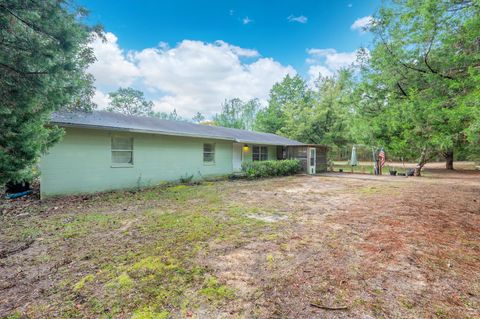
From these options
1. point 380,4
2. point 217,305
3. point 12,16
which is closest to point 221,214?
point 217,305

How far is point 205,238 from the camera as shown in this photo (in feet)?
12.4

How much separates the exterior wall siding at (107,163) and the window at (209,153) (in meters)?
0.38

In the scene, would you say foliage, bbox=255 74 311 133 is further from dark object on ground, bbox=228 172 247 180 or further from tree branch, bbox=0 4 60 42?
tree branch, bbox=0 4 60 42

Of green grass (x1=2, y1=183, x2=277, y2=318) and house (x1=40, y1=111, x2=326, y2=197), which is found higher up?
house (x1=40, y1=111, x2=326, y2=197)

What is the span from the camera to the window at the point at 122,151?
8.61 metres

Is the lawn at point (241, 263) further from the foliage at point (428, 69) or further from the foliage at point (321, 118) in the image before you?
the foliage at point (321, 118)

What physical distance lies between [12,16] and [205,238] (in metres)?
4.58

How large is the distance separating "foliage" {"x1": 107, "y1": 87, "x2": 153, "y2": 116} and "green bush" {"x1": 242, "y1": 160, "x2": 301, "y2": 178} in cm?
2973

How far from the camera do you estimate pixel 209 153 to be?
12.4 m

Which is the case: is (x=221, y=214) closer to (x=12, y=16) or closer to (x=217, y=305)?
(x=217, y=305)

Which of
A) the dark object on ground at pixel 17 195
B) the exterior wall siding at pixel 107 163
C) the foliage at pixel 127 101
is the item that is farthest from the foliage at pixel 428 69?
the foliage at pixel 127 101

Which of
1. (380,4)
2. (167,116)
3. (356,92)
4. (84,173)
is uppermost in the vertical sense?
(167,116)

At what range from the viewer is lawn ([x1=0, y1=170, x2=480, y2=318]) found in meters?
2.05

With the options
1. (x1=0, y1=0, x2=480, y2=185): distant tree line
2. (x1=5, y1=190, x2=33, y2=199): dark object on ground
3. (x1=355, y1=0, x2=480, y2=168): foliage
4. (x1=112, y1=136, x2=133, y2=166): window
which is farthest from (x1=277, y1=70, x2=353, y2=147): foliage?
(x1=5, y1=190, x2=33, y2=199): dark object on ground
